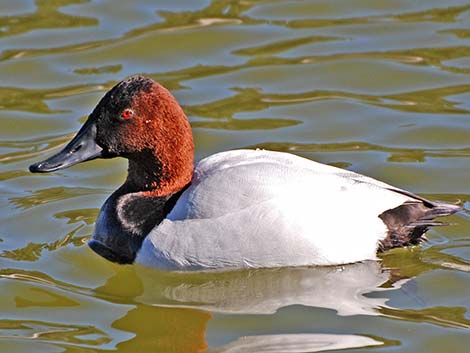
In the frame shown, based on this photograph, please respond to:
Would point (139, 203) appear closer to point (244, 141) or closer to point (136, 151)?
point (136, 151)

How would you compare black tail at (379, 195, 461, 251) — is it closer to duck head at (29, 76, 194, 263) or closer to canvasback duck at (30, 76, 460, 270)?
Answer: canvasback duck at (30, 76, 460, 270)

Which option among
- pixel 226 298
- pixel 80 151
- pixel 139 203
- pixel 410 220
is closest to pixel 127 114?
pixel 80 151

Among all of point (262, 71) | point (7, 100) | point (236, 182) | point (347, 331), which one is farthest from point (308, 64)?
point (347, 331)

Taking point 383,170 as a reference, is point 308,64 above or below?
above

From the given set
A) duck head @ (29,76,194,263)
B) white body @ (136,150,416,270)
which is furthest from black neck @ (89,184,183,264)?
white body @ (136,150,416,270)

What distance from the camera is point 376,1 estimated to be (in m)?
11.4

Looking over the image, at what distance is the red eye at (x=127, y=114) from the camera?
7164 mm

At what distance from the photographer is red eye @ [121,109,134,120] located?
7.16 meters

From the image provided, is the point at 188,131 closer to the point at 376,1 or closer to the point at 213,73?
the point at 213,73

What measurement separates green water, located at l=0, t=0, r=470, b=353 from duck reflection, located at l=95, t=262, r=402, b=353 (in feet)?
0.04

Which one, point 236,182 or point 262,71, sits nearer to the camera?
point 236,182

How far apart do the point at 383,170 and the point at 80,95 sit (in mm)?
2981

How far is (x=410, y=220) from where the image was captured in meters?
7.16

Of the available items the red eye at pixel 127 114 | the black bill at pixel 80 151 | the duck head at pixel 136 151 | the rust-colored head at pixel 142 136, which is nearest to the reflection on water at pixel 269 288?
the duck head at pixel 136 151
